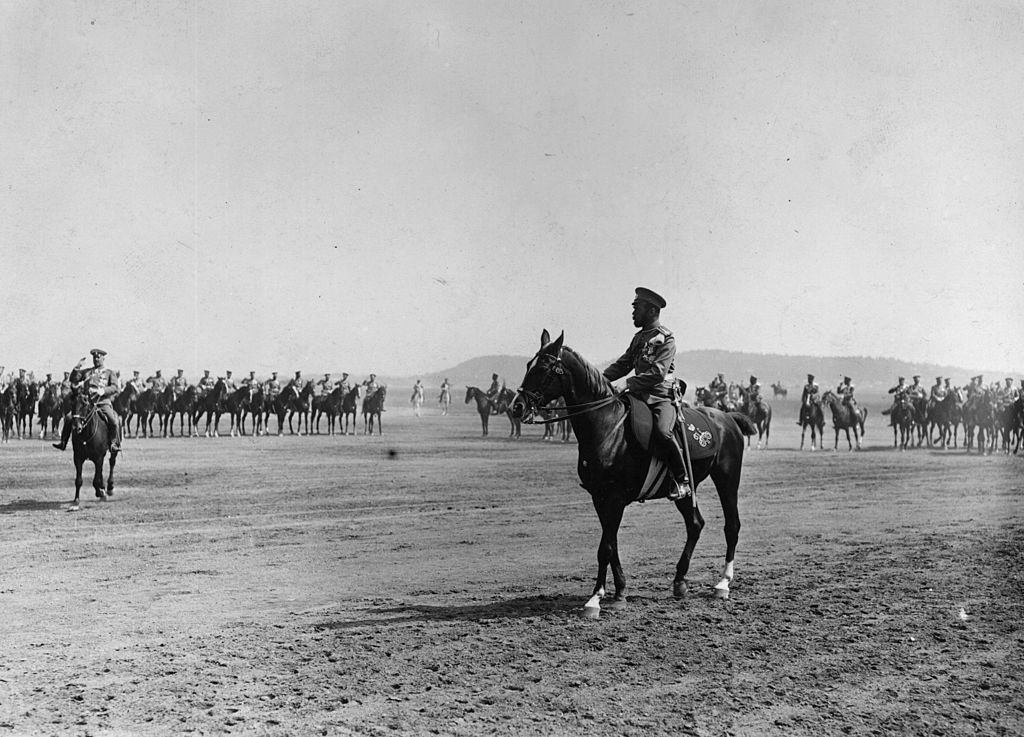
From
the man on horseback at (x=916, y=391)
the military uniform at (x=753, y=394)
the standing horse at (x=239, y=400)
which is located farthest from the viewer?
the standing horse at (x=239, y=400)

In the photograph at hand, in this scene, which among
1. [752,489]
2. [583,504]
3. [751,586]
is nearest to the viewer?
[751,586]

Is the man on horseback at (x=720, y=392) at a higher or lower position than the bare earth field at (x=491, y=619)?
higher

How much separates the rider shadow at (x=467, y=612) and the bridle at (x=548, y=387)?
1.88 metres

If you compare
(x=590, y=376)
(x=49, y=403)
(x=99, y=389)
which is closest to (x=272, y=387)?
(x=49, y=403)

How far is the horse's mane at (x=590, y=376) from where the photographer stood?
855 cm

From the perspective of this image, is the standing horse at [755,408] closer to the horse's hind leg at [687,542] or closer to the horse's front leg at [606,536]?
the horse's hind leg at [687,542]

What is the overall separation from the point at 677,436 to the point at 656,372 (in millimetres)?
755

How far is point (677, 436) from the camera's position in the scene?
29.6ft

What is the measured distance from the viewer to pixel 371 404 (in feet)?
133

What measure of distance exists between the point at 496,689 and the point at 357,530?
7.78 meters

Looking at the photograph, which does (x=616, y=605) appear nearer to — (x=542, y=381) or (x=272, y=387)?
(x=542, y=381)

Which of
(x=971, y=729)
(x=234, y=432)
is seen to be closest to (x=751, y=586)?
(x=971, y=729)

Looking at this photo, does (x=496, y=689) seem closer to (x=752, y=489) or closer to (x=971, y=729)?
(x=971, y=729)

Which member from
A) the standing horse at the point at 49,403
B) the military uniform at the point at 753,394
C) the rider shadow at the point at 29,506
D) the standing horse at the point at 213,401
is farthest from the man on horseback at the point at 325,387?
the rider shadow at the point at 29,506
